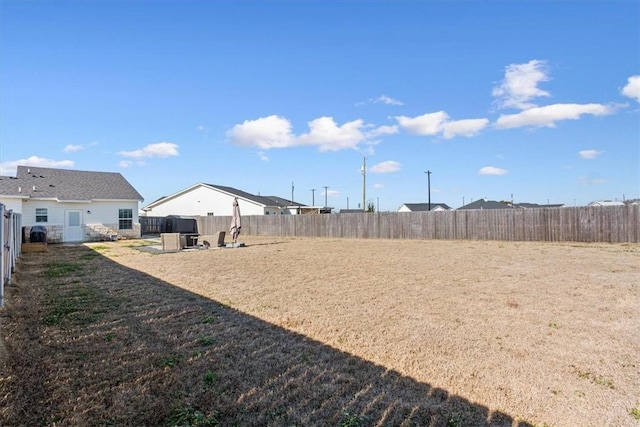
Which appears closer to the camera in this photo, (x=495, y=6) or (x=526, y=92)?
(x=495, y=6)

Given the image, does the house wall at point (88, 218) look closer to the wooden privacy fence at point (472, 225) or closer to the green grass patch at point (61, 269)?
the wooden privacy fence at point (472, 225)

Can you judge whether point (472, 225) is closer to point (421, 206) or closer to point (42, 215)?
point (42, 215)

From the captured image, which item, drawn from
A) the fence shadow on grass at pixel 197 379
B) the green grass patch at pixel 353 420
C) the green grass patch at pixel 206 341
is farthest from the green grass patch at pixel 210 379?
the green grass patch at pixel 353 420

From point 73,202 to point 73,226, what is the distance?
140 centimetres

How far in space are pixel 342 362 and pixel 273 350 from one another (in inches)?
30.5

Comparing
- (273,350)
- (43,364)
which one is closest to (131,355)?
(43,364)

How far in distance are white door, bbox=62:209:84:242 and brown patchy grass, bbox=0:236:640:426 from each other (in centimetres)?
1514

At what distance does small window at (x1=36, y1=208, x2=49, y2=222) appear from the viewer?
1902cm

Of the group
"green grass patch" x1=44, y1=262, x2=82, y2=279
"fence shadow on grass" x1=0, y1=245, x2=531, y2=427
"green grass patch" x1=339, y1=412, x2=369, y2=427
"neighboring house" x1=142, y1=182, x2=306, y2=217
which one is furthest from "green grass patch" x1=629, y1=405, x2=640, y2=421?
"neighboring house" x1=142, y1=182, x2=306, y2=217

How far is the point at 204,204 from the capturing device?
3362 centimetres

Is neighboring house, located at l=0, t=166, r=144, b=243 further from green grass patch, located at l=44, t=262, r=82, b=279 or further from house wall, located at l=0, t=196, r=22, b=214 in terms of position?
green grass patch, located at l=44, t=262, r=82, b=279

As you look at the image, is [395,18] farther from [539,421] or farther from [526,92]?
[539,421]

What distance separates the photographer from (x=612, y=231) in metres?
16.2

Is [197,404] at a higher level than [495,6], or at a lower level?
lower
